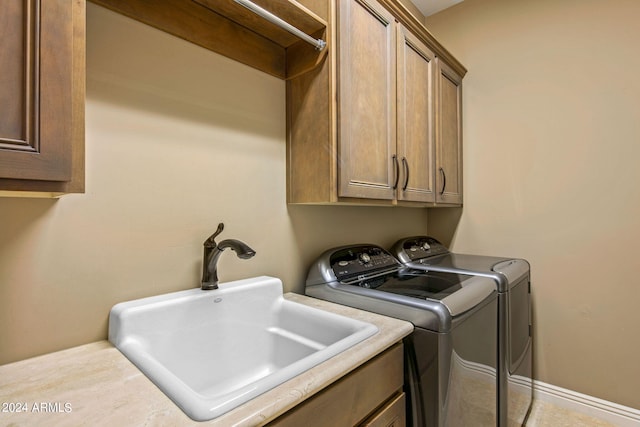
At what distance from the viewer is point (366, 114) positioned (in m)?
1.39

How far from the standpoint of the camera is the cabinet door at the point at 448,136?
6.48 ft

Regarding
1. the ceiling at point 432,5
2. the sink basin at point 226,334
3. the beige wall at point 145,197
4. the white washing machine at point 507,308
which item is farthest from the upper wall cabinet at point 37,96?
the ceiling at point 432,5

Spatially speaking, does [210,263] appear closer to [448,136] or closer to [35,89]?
A: [35,89]

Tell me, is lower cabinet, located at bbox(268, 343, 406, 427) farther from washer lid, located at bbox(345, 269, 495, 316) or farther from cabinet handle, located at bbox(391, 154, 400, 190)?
cabinet handle, located at bbox(391, 154, 400, 190)

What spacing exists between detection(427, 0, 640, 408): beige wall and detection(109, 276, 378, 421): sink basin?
168 cm

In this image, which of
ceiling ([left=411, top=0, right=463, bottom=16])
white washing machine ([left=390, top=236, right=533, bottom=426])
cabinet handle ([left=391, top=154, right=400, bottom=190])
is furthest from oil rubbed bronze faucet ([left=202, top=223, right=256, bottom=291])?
ceiling ([left=411, top=0, right=463, bottom=16])

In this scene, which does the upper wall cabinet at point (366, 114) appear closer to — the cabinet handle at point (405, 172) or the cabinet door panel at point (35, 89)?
the cabinet handle at point (405, 172)

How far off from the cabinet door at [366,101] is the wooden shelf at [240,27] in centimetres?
14

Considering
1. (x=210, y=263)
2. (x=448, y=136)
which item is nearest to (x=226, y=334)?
(x=210, y=263)

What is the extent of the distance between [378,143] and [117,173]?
3.35 feet

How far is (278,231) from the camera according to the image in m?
1.43

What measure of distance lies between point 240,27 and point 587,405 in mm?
2726

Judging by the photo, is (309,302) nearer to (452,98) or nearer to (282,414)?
(282,414)

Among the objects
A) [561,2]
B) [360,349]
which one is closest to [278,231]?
[360,349]
